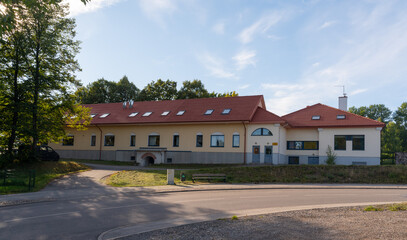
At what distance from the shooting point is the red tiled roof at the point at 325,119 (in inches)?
1334

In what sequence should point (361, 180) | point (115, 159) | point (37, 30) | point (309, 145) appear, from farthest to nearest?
1. point (115, 159)
2. point (309, 145)
3. point (37, 30)
4. point (361, 180)

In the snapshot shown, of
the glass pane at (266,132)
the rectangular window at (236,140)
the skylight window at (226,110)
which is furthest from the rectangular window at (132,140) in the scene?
the glass pane at (266,132)

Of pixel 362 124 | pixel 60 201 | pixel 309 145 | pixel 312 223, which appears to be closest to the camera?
pixel 312 223

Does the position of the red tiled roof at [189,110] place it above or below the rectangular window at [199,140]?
above

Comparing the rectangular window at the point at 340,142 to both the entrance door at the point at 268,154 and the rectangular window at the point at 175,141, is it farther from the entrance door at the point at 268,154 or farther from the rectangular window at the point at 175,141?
the rectangular window at the point at 175,141

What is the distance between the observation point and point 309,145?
36000 millimetres

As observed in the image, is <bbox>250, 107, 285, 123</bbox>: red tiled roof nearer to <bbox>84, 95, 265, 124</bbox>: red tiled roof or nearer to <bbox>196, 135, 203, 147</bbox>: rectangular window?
<bbox>84, 95, 265, 124</bbox>: red tiled roof

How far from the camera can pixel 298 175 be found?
988 inches

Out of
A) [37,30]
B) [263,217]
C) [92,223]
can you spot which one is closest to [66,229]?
[92,223]

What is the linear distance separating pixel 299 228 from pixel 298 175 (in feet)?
57.6

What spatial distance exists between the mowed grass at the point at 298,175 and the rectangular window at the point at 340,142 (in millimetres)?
8535

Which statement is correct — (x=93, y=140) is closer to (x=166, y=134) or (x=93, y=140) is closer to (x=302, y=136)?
(x=166, y=134)

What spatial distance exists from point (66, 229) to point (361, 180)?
837 inches

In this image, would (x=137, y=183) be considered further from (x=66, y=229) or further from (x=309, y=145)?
(x=309, y=145)
